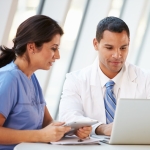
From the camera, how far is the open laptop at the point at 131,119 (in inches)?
85.7

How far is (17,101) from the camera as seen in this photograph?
91.8 inches

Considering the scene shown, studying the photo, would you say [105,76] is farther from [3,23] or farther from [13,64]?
[3,23]

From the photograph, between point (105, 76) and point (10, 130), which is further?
point (105, 76)

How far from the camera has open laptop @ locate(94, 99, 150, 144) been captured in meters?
2.18

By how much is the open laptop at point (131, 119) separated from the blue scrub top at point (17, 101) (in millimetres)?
468

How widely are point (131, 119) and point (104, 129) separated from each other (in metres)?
0.49

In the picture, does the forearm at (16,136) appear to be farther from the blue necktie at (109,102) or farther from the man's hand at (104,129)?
the blue necktie at (109,102)

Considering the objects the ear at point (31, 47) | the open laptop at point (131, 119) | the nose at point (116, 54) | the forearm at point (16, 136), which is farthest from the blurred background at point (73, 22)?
the open laptop at point (131, 119)

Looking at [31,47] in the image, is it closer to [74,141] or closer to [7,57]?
[7,57]

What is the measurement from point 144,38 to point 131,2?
1.29 metres

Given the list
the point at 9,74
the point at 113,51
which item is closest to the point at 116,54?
the point at 113,51

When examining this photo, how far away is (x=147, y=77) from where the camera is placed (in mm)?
3189

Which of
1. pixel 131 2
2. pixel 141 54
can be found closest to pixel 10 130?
pixel 131 2

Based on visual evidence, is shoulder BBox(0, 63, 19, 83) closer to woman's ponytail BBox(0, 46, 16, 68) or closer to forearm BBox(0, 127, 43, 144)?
woman's ponytail BBox(0, 46, 16, 68)
